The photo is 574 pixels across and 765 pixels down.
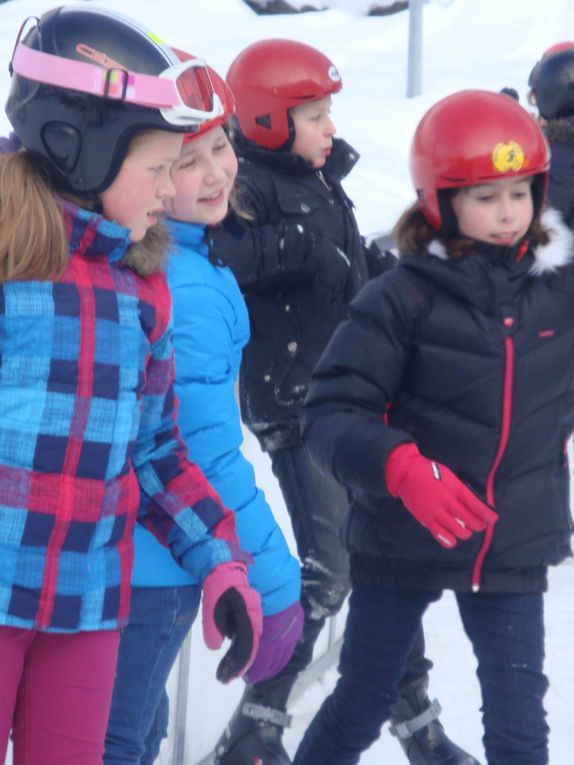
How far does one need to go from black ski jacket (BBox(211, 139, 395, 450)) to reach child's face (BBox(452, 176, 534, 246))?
1.63 feet

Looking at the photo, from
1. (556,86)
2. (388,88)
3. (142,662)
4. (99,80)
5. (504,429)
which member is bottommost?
(142,662)

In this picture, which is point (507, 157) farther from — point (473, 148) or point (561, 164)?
point (561, 164)

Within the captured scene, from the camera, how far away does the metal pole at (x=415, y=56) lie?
1095 centimetres

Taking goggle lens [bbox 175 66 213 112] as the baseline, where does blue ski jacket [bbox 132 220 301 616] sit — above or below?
below

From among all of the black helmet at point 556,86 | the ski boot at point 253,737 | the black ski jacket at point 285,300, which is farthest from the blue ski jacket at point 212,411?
the black helmet at point 556,86

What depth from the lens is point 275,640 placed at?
2541 mm

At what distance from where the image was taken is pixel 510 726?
2.82 m

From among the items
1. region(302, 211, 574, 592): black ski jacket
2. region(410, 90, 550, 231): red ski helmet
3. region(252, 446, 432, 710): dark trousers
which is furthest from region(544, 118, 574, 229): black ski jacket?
region(252, 446, 432, 710): dark trousers

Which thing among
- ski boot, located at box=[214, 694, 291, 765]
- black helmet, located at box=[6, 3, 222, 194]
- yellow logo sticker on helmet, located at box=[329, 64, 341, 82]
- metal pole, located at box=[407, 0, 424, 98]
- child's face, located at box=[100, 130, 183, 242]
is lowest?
ski boot, located at box=[214, 694, 291, 765]

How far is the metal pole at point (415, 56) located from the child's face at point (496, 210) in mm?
8225

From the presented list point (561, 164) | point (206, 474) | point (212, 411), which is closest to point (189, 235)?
point (212, 411)

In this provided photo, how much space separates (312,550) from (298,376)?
43cm

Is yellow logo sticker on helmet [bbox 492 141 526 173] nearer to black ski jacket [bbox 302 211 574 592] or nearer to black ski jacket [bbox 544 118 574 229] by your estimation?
black ski jacket [bbox 302 211 574 592]

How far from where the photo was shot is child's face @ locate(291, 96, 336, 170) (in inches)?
138
